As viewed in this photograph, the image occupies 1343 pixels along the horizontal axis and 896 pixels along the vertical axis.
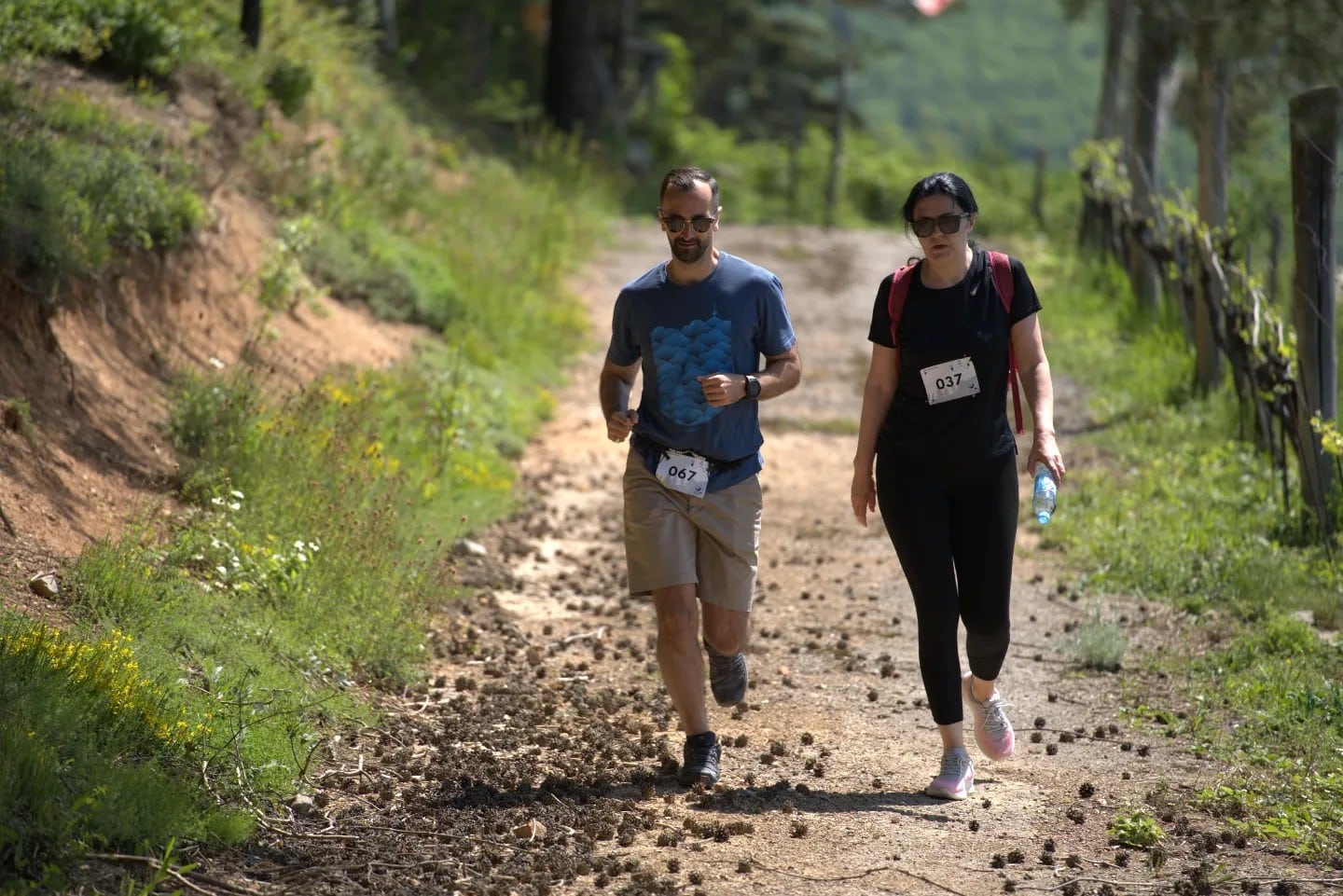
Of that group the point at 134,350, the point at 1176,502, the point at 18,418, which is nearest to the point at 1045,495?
the point at 18,418

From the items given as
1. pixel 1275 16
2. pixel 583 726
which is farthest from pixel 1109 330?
pixel 583 726

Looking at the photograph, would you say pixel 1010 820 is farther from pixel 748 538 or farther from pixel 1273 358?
pixel 1273 358

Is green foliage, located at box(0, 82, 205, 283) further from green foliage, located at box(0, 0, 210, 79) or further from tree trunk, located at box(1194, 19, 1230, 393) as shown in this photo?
tree trunk, located at box(1194, 19, 1230, 393)

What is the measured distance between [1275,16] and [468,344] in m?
6.28

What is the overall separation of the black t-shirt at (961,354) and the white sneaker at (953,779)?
3.48 feet

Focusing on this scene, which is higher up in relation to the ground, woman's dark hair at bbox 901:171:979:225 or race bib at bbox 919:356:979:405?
woman's dark hair at bbox 901:171:979:225

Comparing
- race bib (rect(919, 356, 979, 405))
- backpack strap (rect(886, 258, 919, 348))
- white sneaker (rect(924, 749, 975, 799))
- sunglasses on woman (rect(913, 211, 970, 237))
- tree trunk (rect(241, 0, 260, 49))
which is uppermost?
tree trunk (rect(241, 0, 260, 49))

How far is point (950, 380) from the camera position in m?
5.66

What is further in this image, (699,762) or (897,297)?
(699,762)

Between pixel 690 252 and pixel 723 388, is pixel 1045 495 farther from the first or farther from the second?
pixel 690 252

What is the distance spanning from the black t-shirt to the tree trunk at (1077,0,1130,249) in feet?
44.6

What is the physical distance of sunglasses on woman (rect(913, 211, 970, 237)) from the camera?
5.56m

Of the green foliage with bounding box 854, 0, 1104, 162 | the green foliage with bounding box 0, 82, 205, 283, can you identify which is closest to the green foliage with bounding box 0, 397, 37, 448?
the green foliage with bounding box 0, 82, 205, 283

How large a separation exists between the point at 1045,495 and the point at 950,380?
49 centimetres
